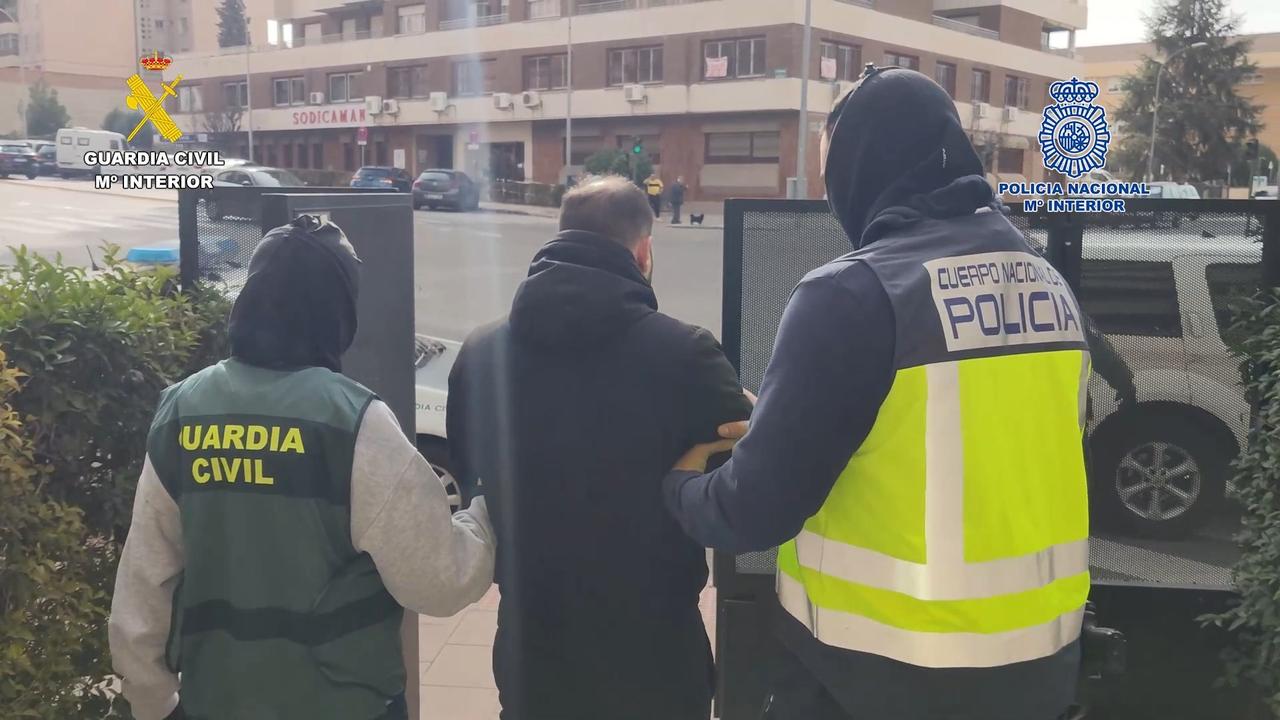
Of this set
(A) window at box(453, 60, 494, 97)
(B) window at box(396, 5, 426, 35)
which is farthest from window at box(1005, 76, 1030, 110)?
(B) window at box(396, 5, 426, 35)

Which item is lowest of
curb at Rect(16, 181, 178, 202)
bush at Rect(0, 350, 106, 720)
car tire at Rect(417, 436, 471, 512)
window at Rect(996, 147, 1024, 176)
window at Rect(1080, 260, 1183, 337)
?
car tire at Rect(417, 436, 471, 512)

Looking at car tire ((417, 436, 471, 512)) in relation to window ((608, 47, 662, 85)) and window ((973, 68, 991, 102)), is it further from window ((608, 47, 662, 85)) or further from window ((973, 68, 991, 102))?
window ((973, 68, 991, 102))

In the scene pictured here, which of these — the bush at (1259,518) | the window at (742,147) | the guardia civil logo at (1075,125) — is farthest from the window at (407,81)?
the bush at (1259,518)

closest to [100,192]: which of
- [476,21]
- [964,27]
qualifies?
[476,21]

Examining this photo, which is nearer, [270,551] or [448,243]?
[270,551]

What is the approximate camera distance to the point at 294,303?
2.16 m

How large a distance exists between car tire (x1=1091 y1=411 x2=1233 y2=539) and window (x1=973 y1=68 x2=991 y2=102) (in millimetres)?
49988

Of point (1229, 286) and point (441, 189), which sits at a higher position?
point (441, 189)

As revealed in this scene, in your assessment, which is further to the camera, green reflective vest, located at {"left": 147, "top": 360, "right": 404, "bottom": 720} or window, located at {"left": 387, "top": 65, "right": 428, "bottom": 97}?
window, located at {"left": 387, "top": 65, "right": 428, "bottom": 97}

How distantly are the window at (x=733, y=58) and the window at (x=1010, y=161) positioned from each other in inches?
621

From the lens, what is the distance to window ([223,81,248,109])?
2283 inches

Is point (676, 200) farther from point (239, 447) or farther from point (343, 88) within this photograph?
point (239, 447)

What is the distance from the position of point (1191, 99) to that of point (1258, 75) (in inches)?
196

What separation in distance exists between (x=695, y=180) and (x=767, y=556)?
4456 cm
